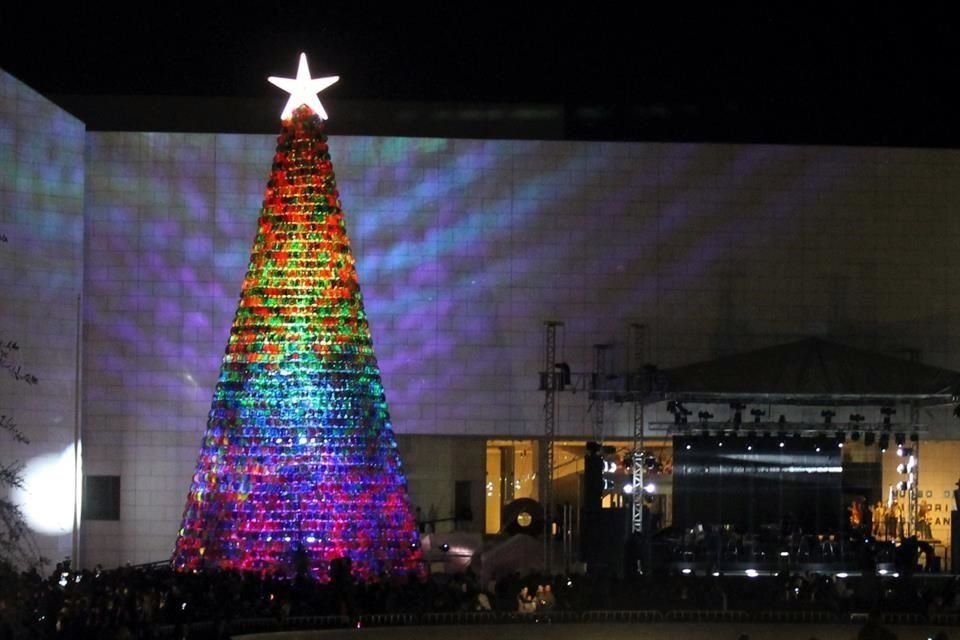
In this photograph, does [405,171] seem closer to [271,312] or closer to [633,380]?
[633,380]

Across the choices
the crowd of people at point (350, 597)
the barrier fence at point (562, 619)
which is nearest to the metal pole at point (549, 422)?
the crowd of people at point (350, 597)

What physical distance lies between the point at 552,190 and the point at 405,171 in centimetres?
276

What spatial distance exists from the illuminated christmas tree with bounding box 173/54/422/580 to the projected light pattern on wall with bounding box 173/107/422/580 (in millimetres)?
13

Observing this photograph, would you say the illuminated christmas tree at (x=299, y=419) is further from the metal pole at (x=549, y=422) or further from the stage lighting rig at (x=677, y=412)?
the stage lighting rig at (x=677, y=412)

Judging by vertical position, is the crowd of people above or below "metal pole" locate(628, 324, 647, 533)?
below

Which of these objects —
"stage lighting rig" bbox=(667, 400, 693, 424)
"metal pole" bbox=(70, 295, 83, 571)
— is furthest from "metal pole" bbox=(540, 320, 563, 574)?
"metal pole" bbox=(70, 295, 83, 571)

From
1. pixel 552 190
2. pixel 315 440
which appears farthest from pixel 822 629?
pixel 552 190

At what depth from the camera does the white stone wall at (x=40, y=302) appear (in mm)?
35219

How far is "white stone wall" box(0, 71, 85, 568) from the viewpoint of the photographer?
35.2 meters

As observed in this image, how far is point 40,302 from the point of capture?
1407 inches

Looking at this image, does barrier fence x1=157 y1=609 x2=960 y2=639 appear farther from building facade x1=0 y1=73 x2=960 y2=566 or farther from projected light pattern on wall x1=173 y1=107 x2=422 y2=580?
building facade x1=0 y1=73 x2=960 y2=566

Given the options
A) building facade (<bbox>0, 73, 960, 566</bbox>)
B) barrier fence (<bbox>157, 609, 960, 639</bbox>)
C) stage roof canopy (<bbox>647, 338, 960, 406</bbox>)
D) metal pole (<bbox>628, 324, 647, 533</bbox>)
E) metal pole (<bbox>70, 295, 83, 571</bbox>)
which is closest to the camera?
barrier fence (<bbox>157, 609, 960, 639</bbox>)

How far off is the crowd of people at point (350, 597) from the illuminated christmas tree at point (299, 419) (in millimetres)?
808

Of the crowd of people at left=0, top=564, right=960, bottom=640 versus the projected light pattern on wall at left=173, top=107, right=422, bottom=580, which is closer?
the crowd of people at left=0, top=564, right=960, bottom=640
